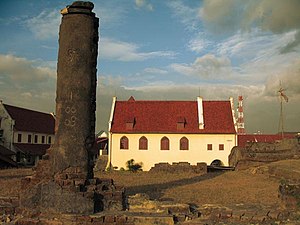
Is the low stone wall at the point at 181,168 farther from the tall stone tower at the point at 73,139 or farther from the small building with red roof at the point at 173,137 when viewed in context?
the tall stone tower at the point at 73,139

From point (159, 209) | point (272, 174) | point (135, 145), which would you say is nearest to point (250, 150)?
point (272, 174)

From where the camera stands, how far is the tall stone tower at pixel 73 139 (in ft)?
24.7

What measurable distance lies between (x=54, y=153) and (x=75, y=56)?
2.28m

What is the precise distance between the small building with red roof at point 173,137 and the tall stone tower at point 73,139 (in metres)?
23.4

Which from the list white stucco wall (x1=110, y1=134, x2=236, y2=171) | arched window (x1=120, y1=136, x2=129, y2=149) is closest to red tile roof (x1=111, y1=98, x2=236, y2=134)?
white stucco wall (x1=110, y1=134, x2=236, y2=171)

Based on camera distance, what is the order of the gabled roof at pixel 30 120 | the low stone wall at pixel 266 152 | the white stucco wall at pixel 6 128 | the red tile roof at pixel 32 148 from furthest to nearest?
the gabled roof at pixel 30 120 → the red tile roof at pixel 32 148 → the white stucco wall at pixel 6 128 → the low stone wall at pixel 266 152

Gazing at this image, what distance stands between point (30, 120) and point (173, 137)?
18461mm

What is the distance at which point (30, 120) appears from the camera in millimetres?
41312

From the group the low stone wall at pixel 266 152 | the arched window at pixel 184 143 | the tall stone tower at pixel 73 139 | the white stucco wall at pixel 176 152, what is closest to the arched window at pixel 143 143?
the white stucco wall at pixel 176 152

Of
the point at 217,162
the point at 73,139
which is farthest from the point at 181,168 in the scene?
the point at 73,139

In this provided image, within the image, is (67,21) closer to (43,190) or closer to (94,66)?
(94,66)

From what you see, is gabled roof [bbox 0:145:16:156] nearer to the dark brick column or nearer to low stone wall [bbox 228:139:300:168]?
low stone wall [bbox 228:139:300:168]

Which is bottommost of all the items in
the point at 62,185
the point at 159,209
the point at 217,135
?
the point at 159,209

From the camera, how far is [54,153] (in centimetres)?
816
